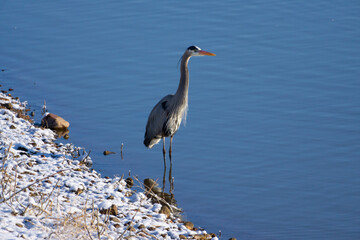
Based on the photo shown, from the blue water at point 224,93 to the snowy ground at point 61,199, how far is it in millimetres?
990

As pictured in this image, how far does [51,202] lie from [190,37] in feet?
31.3

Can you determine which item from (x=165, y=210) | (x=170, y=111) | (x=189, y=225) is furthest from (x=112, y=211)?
(x=170, y=111)

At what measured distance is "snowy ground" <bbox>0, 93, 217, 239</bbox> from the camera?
676 centimetres

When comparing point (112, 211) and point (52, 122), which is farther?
point (52, 122)

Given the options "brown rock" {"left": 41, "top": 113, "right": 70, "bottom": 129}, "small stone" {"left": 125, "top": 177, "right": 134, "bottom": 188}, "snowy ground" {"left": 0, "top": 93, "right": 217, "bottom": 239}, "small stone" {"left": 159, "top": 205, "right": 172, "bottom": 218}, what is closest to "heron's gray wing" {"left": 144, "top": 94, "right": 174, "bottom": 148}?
"snowy ground" {"left": 0, "top": 93, "right": 217, "bottom": 239}

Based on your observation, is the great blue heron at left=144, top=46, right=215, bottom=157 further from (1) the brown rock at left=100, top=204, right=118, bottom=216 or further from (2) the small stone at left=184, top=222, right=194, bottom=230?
(1) the brown rock at left=100, top=204, right=118, bottom=216

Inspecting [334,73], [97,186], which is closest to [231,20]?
[334,73]

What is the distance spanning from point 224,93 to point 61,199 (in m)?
6.36

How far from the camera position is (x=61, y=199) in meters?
7.91

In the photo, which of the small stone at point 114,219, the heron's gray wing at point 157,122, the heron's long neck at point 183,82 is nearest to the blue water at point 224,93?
the heron's gray wing at point 157,122

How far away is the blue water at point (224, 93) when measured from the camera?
10.1 m

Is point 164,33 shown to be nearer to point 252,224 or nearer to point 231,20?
point 231,20

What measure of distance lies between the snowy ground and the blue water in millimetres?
990

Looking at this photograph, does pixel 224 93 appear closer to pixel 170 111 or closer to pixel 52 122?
pixel 170 111
